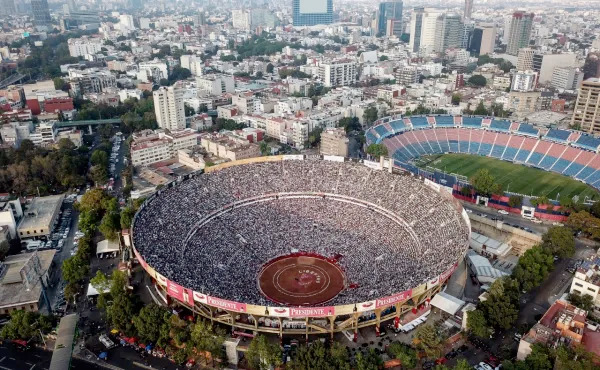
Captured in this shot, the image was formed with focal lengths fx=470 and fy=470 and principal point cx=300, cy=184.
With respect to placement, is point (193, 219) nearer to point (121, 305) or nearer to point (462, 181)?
point (121, 305)

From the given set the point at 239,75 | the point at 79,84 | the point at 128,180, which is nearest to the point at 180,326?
the point at 128,180

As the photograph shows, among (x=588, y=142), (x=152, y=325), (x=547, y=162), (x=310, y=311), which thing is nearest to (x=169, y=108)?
(x=152, y=325)

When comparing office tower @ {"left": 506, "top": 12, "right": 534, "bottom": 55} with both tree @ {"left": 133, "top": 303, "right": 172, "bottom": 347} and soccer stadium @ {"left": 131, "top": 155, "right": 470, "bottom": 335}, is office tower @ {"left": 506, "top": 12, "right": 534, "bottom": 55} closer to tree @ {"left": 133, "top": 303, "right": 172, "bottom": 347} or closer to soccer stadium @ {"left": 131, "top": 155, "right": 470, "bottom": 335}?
soccer stadium @ {"left": 131, "top": 155, "right": 470, "bottom": 335}

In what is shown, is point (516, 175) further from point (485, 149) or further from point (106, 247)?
point (106, 247)

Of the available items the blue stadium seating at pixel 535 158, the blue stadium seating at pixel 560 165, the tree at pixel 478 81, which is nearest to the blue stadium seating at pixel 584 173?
the blue stadium seating at pixel 560 165

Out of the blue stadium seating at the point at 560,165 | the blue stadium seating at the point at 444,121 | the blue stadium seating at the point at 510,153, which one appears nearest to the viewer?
the blue stadium seating at the point at 560,165

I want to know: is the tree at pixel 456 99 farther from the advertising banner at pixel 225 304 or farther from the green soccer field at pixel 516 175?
the advertising banner at pixel 225 304
